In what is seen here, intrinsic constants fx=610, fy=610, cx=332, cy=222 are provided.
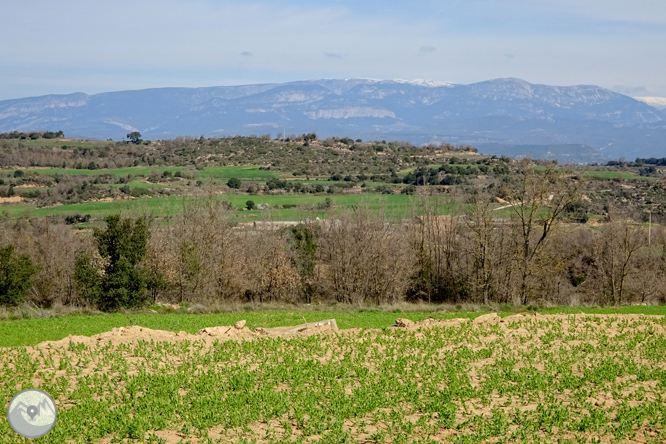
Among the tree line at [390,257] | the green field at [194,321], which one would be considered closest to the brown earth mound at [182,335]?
the green field at [194,321]

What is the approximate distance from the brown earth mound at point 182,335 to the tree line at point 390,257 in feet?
54.4

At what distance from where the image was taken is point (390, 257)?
4116 cm

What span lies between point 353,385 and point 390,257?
27564 millimetres

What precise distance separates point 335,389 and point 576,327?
1009 centimetres

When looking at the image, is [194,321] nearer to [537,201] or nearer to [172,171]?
[537,201]

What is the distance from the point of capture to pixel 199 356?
1573cm

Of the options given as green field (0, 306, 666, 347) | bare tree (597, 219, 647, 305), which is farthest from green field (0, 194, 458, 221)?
green field (0, 306, 666, 347)

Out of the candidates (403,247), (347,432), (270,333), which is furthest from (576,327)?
(403,247)

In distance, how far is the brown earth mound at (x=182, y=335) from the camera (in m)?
17.5

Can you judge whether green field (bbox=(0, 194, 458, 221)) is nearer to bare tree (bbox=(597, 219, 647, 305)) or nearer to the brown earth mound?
bare tree (bbox=(597, 219, 647, 305))

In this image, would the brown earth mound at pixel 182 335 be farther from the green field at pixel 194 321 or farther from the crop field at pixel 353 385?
the green field at pixel 194 321

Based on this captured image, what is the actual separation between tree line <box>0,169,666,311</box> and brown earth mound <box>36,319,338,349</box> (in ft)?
54.4

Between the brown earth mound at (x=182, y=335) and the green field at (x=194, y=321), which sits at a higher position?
the brown earth mound at (x=182, y=335)

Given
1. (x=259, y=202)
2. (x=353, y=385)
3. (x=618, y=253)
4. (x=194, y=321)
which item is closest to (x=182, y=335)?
(x=194, y=321)
